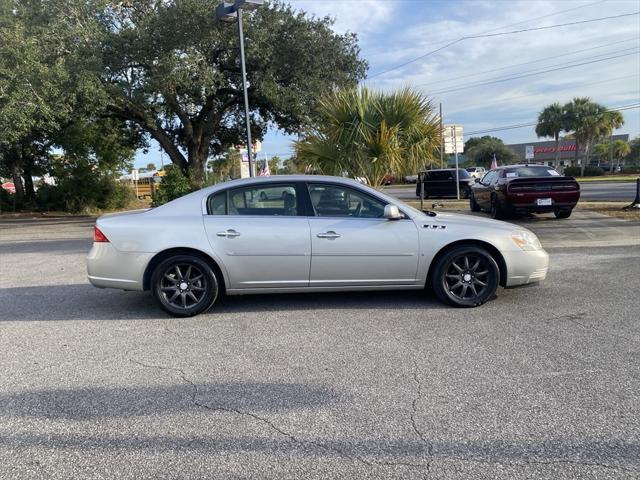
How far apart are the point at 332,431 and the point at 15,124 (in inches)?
594

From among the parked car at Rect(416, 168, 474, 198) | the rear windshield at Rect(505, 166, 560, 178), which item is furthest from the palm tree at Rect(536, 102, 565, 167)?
the rear windshield at Rect(505, 166, 560, 178)

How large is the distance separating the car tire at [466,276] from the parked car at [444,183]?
20867mm

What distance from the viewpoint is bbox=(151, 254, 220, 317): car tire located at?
5.57 m

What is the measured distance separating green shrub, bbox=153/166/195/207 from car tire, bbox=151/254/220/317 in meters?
12.3

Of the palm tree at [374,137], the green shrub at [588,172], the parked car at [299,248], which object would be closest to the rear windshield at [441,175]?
the palm tree at [374,137]

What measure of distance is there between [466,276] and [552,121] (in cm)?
5814

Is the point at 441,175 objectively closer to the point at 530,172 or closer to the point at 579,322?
the point at 530,172

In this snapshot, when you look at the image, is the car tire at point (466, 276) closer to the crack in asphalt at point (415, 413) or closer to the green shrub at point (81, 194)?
the crack in asphalt at point (415, 413)

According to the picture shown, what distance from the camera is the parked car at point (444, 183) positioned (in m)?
26.3

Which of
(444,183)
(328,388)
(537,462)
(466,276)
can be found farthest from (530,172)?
(537,462)

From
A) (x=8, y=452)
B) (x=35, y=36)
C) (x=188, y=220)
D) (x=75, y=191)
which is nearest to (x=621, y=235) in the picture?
(x=188, y=220)

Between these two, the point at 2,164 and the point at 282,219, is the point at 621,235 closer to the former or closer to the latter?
the point at 282,219

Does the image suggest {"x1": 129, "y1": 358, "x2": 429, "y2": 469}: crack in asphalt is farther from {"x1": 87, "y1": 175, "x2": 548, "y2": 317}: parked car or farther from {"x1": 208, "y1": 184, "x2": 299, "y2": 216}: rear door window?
{"x1": 208, "y1": 184, "x2": 299, "y2": 216}: rear door window

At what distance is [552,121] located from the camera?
2233 inches
